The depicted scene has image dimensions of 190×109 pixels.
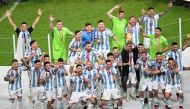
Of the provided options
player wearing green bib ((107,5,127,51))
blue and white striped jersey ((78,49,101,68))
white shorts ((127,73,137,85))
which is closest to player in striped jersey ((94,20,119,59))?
player wearing green bib ((107,5,127,51))

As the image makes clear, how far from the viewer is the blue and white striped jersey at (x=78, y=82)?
14.0 metres

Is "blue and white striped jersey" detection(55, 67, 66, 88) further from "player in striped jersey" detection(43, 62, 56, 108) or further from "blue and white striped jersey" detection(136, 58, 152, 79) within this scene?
"blue and white striped jersey" detection(136, 58, 152, 79)

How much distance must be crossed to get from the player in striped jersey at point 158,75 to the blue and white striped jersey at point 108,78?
1.09 m

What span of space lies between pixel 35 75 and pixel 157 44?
143 inches

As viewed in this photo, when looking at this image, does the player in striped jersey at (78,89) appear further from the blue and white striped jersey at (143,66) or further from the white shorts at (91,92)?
the blue and white striped jersey at (143,66)

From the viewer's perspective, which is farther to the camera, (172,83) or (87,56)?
(87,56)

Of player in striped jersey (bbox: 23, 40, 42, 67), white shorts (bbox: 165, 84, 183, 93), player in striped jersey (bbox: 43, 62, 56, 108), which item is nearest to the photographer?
white shorts (bbox: 165, 84, 183, 93)

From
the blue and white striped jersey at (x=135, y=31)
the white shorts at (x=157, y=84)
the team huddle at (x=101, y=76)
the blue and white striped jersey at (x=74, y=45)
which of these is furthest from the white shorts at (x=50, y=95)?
the blue and white striped jersey at (x=135, y=31)

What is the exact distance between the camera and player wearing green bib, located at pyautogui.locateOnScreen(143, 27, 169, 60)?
49.9 feet

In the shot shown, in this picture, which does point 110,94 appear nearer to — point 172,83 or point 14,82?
point 172,83

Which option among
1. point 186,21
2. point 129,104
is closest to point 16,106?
point 129,104

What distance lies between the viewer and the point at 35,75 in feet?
47.0

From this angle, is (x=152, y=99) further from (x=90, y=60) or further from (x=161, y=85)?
(x=90, y=60)

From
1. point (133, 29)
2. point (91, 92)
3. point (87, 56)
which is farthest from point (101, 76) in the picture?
point (133, 29)
